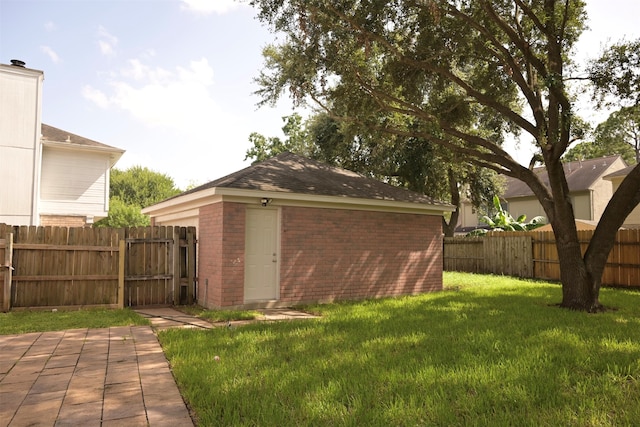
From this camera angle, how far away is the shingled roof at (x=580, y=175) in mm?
30394

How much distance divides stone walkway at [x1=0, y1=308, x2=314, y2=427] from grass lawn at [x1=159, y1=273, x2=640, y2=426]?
26 centimetres

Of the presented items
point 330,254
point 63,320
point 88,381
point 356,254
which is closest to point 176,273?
point 63,320

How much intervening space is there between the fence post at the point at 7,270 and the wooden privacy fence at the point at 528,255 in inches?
663

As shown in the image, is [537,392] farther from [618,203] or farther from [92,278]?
[92,278]

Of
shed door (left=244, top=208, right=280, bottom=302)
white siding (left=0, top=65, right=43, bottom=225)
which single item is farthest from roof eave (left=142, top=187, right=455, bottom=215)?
white siding (left=0, top=65, right=43, bottom=225)

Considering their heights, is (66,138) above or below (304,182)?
above

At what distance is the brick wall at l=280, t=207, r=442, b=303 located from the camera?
33.0ft

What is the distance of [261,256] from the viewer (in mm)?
9672

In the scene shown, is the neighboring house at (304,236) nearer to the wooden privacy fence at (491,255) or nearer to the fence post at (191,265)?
the fence post at (191,265)

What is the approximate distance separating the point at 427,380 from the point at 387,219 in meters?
7.69

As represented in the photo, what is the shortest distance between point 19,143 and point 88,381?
16810 millimetres

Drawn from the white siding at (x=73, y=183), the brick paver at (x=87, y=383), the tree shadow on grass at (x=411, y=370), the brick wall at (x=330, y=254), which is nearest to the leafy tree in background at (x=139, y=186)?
the white siding at (x=73, y=183)

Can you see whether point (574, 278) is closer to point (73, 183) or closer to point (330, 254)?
point (330, 254)

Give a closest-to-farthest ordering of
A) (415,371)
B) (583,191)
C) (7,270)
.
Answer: (415,371) → (7,270) → (583,191)
